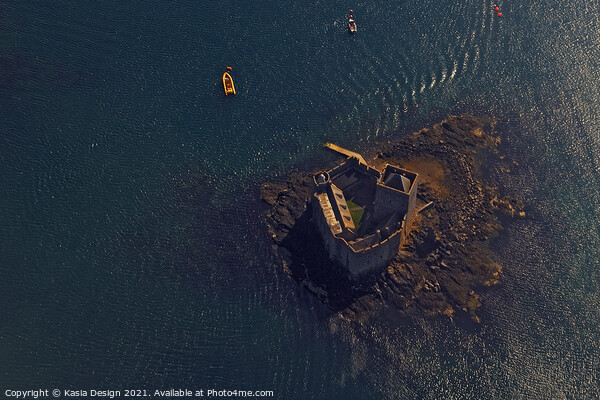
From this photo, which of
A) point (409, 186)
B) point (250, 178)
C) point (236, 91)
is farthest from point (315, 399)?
point (236, 91)

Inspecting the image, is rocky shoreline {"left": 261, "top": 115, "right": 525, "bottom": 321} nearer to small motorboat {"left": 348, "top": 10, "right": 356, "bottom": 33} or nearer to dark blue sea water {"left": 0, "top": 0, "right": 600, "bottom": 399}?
dark blue sea water {"left": 0, "top": 0, "right": 600, "bottom": 399}

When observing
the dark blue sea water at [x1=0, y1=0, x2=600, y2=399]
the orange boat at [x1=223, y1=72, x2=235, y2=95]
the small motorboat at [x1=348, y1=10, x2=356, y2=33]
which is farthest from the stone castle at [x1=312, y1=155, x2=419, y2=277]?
the small motorboat at [x1=348, y1=10, x2=356, y2=33]

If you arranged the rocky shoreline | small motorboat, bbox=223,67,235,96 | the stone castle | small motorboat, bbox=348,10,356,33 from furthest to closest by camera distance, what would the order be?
small motorboat, bbox=348,10,356,33, small motorboat, bbox=223,67,235,96, the rocky shoreline, the stone castle

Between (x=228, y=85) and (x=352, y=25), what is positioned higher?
(x=352, y=25)

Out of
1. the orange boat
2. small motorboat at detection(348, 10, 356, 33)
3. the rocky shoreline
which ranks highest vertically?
small motorboat at detection(348, 10, 356, 33)

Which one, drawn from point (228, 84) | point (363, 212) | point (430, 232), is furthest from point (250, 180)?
point (430, 232)

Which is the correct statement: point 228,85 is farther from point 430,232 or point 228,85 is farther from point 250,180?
point 430,232

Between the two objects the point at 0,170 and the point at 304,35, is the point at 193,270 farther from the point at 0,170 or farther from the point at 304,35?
the point at 304,35
